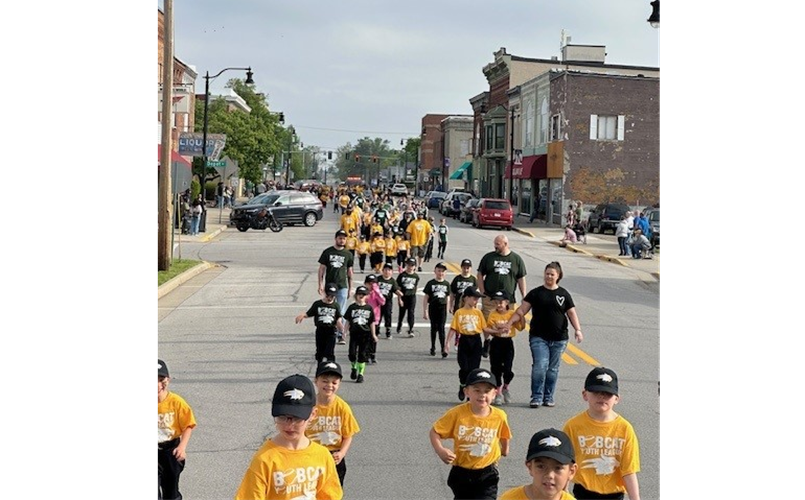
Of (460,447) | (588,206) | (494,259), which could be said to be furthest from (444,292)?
(588,206)

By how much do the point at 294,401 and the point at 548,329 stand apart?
248 inches

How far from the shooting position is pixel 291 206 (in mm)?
49906

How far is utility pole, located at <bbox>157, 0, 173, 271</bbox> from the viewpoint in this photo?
25.6 meters

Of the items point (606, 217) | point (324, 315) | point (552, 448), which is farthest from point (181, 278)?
point (606, 217)

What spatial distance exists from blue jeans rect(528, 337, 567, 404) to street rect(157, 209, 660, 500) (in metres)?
0.29

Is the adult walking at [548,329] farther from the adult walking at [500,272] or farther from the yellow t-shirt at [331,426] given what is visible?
the yellow t-shirt at [331,426]

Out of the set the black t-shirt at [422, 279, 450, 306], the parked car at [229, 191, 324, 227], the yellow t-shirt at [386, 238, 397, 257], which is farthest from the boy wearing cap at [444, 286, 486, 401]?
the parked car at [229, 191, 324, 227]

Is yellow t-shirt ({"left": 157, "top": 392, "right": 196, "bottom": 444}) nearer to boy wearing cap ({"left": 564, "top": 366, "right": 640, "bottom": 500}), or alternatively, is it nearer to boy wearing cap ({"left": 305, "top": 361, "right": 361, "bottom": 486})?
boy wearing cap ({"left": 305, "top": 361, "right": 361, "bottom": 486})

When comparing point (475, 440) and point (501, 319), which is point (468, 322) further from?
point (475, 440)

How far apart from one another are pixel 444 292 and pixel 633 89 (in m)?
43.4

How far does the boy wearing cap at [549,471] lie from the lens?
5.54 meters

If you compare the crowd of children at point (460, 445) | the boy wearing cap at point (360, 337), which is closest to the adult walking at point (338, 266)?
the boy wearing cap at point (360, 337)
